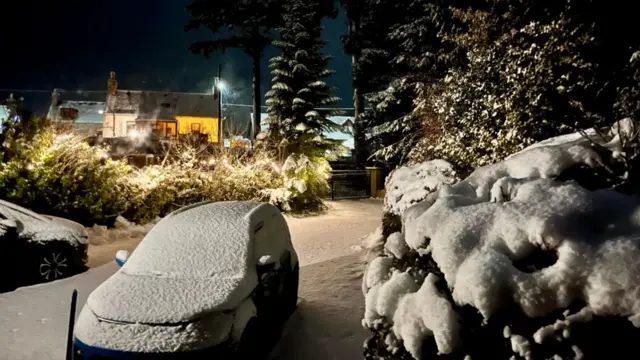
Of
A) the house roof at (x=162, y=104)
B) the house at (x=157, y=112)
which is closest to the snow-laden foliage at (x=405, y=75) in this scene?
the house at (x=157, y=112)

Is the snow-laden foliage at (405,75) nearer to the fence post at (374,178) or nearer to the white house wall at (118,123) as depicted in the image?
the fence post at (374,178)

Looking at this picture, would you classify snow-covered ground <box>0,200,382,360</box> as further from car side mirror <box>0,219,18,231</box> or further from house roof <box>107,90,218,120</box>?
house roof <box>107,90,218,120</box>

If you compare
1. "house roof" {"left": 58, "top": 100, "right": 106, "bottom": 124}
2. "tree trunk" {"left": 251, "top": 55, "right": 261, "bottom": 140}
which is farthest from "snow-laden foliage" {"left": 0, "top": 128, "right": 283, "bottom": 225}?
"house roof" {"left": 58, "top": 100, "right": 106, "bottom": 124}

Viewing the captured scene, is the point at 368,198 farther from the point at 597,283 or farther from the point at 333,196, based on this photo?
the point at 597,283

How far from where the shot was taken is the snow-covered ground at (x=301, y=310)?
509cm

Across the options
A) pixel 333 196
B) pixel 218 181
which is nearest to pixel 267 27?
pixel 333 196

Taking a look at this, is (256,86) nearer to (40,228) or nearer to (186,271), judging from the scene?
(40,228)

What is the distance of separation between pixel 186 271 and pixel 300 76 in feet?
55.7

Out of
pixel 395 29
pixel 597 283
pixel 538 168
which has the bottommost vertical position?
pixel 597 283

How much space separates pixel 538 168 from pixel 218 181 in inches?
478

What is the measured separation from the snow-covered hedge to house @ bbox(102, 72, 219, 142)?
33067mm

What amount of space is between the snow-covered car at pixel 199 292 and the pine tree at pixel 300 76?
14.6 meters

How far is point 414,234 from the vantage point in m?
3.02

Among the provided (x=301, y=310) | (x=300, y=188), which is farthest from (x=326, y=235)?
(x=301, y=310)
